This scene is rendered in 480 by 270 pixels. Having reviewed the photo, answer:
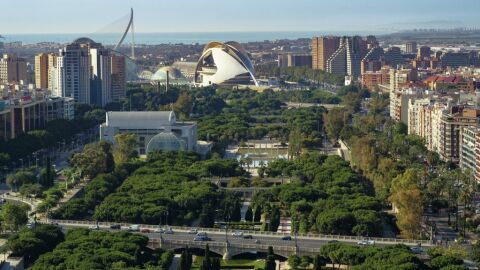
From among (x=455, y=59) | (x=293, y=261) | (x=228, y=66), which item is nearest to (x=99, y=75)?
(x=228, y=66)

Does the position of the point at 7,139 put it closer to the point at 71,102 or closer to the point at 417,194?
the point at 71,102

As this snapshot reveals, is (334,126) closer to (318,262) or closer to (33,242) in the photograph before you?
(318,262)

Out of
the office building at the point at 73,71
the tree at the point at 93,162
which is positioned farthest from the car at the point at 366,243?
the office building at the point at 73,71

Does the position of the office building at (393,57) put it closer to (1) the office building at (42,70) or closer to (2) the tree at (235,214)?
(1) the office building at (42,70)

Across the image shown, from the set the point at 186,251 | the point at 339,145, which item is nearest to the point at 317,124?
the point at 339,145

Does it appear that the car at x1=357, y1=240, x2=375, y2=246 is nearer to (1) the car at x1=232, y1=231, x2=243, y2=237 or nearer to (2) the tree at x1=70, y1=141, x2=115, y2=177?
(1) the car at x1=232, y1=231, x2=243, y2=237

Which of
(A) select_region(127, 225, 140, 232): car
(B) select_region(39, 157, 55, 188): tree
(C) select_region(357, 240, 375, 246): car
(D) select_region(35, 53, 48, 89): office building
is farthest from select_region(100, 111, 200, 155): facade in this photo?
(D) select_region(35, 53, 48, 89): office building
